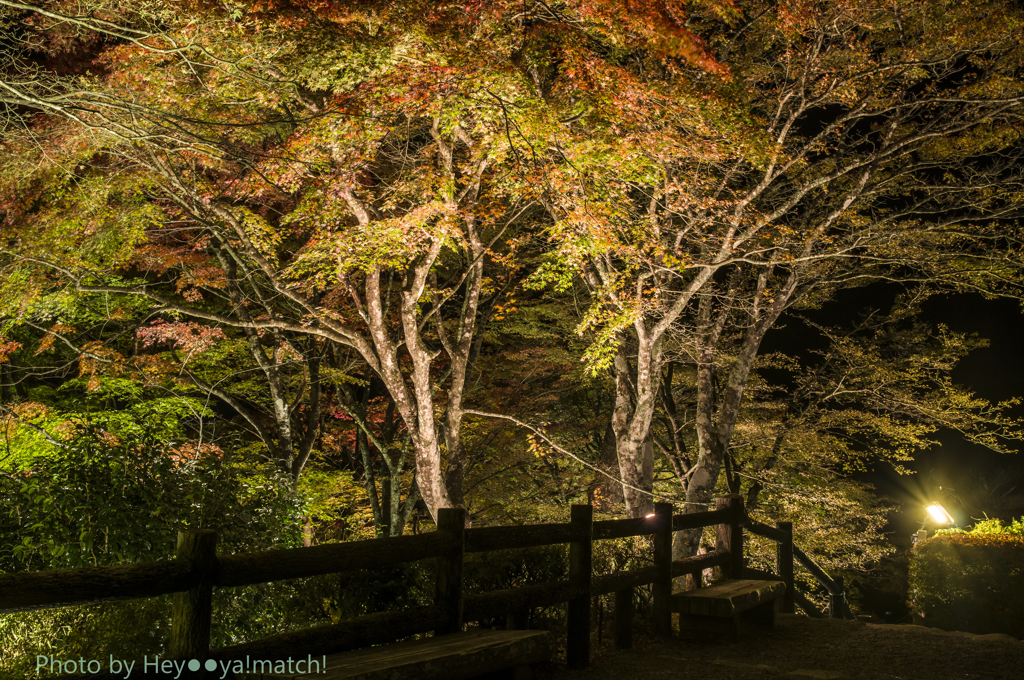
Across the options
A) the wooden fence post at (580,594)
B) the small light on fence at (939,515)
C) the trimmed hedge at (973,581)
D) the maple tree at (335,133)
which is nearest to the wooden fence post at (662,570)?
the wooden fence post at (580,594)

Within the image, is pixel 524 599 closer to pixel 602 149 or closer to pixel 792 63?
pixel 602 149

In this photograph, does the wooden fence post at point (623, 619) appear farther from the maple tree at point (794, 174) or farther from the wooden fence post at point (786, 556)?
the maple tree at point (794, 174)

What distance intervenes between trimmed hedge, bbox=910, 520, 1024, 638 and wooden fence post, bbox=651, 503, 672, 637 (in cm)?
431

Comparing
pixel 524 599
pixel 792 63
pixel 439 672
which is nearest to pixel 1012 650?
pixel 524 599

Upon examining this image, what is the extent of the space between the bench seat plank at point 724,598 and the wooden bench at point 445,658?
234 cm

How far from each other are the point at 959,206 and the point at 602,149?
7.31 m

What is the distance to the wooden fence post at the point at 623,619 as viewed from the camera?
237 inches

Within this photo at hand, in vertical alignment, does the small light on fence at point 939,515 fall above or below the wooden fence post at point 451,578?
below

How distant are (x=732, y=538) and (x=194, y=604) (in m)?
5.99

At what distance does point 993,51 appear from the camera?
1131 cm

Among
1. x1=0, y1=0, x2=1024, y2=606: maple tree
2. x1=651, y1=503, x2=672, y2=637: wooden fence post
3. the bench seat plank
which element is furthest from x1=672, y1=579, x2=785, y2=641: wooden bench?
x1=0, y1=0, x2=1024, y2=606: maple tree

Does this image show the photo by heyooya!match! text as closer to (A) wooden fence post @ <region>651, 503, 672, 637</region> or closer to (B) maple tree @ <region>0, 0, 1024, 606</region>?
(A) wooden fence post @ <region>651, 503, 672, 637</region>

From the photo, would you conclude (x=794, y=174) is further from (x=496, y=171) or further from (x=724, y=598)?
(x=724, y=598)

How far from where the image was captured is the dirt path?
522 cm
